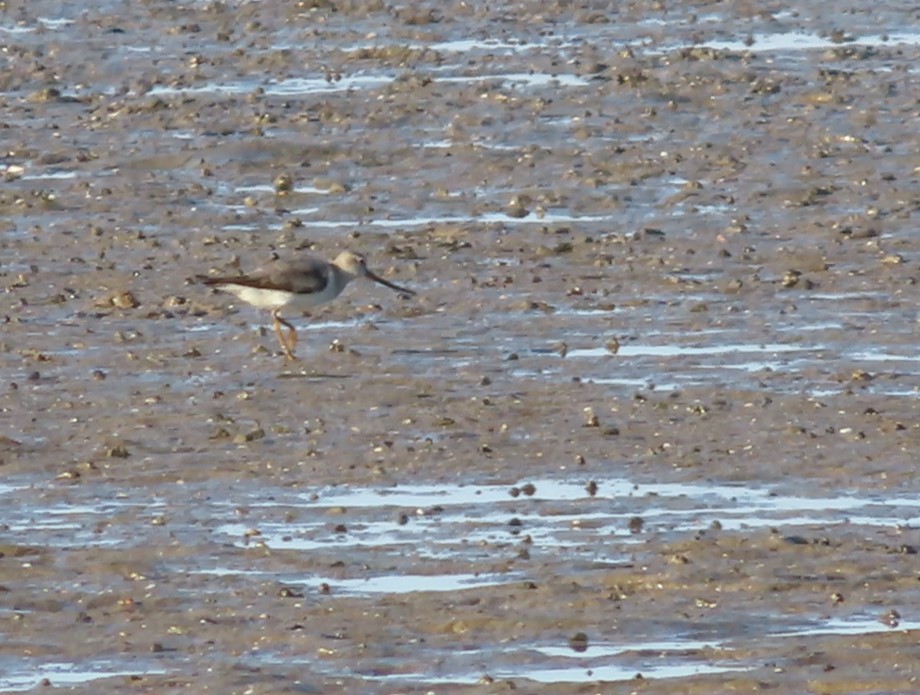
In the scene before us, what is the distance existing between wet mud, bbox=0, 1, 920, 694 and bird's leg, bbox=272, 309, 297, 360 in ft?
0.49

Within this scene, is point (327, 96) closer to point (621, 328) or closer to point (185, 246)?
point (185, 246)

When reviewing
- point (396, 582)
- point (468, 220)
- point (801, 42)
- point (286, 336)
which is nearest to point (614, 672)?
point (396, 582)

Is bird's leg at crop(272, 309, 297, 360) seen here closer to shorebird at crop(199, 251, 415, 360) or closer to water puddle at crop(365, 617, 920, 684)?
shorebird at crop(199, 251, 415, 360)

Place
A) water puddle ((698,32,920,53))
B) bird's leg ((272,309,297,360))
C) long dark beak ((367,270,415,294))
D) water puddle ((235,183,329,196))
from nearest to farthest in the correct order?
bird's leg ((272,309,297,360)), long dark beak ((367,270,415,294)), water puddle ((235,183,329,196)), water puddle ((698,32,920,53))

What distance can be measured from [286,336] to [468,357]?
0.97m

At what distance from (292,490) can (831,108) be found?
25.6ft

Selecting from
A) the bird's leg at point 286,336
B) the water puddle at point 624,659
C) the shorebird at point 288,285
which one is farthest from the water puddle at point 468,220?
the water puddle at point 624,659

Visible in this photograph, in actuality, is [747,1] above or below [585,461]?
below

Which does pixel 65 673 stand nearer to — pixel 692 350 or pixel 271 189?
pixel 692 350

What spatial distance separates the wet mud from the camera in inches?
338

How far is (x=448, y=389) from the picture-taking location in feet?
38.3

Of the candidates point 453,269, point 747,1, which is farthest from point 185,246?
point 747,1

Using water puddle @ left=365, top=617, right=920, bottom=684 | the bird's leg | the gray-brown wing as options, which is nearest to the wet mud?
water puddle @ left=365, top=617, right=920, bottom=684

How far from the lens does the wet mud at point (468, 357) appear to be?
8594mm
